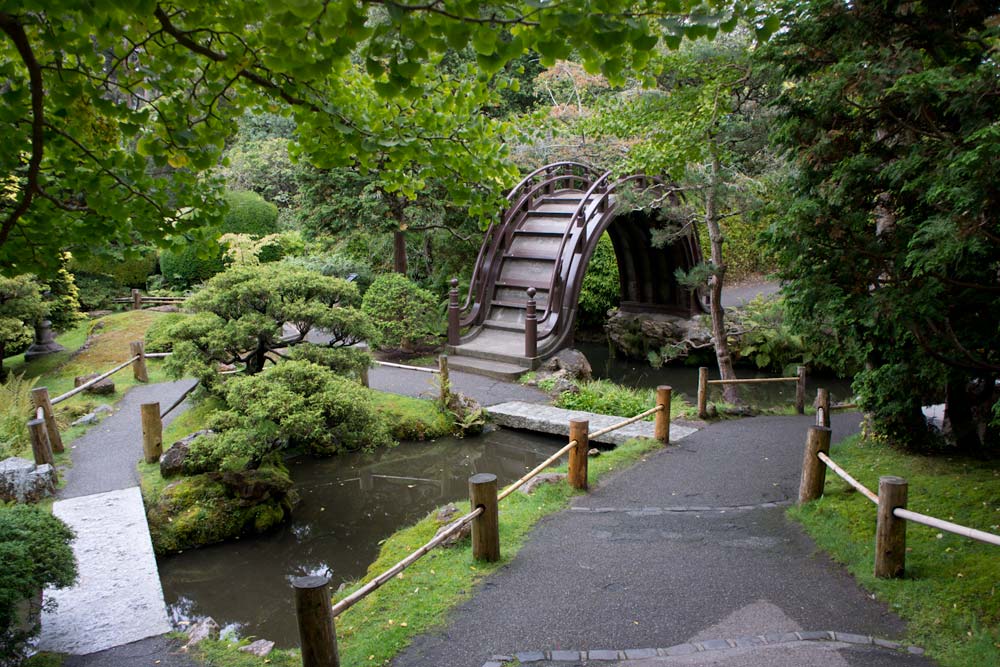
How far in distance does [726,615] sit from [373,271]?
14830mm

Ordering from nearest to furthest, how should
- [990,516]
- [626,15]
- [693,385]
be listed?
[626,15]
[990,516]
[693,385]

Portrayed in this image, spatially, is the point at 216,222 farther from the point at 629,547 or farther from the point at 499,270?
the point at 499,270

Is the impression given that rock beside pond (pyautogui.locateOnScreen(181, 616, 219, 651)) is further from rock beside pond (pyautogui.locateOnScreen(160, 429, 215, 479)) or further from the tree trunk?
the tree trunk

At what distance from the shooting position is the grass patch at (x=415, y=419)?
9875mm

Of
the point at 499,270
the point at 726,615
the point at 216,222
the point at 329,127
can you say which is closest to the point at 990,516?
the point at 726,615

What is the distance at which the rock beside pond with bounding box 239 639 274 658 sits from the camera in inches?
171

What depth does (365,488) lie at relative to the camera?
27.2 feet

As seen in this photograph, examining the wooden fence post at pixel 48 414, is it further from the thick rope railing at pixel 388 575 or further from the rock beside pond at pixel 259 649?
the thick rope railing at pixel 388 575

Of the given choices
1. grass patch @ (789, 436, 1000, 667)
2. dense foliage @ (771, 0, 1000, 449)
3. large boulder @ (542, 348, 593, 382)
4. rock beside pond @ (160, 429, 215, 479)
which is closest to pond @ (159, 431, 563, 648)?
rock beside pond @ (160, 429, 215, 479)

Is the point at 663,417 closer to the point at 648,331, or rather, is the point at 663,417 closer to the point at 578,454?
the point at 578,454

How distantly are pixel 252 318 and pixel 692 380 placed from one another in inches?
387

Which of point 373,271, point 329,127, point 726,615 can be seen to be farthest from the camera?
point 373,271

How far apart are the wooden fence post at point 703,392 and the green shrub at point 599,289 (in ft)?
30.7

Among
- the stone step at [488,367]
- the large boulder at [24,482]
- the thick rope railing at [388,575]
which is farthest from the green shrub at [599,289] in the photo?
the thick rope railing at [388,575]
